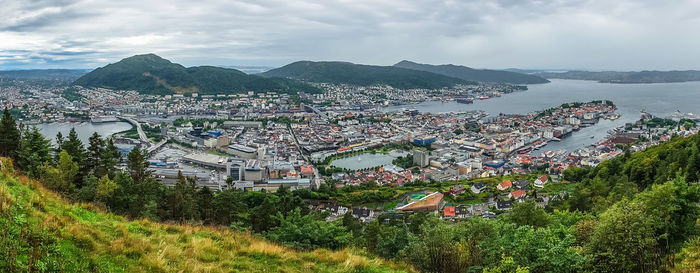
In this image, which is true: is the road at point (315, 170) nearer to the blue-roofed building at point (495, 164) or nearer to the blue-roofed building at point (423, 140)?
the blue-roofed building at point (423, 140)

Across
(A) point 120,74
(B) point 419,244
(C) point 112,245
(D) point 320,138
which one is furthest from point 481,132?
(A) point 120,74

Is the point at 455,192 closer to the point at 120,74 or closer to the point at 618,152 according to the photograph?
the point at 618,152

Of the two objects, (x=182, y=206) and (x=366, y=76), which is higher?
(x=366, y=76)

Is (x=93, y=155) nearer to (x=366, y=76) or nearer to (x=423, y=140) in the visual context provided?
(x=423, y=140)

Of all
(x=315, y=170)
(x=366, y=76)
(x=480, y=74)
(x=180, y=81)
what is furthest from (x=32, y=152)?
(x=480, y=74)

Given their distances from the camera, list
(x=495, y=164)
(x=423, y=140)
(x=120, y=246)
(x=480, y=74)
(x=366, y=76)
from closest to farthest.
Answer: (x=120, y=246)
(x=495, y=164)
(x=423, y=140)
(x=366, y=76)
(x=480, y=74)

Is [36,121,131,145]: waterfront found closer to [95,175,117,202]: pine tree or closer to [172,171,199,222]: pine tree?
[172,171,199,222]: pine tree

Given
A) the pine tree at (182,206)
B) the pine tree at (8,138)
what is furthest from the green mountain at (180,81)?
the pine tree at (182,206)
